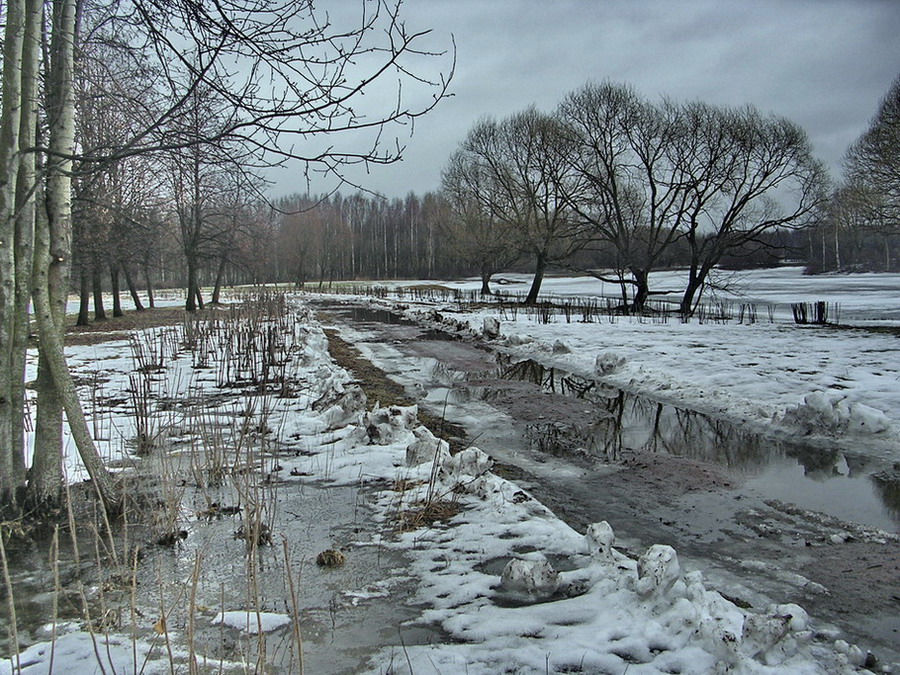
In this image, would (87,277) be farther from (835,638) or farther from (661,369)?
(835,638)

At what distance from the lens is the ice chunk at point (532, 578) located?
320 centimetres

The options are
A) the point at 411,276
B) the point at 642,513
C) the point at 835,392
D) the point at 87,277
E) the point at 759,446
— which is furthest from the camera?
the point at 411,276

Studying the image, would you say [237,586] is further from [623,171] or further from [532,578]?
[623,171]

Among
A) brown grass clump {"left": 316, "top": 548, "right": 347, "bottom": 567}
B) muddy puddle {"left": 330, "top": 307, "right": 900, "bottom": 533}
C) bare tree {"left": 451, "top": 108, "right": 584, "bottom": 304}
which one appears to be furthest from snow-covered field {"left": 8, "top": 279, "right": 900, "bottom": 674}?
bare tree {"left": 451, "top": 108, "right": 584, "bottom": 304}

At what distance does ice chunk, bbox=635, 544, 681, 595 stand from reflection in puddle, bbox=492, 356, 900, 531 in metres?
2.34

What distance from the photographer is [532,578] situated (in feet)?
10.5

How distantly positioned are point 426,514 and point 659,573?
176 cm

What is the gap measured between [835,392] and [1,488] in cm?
907

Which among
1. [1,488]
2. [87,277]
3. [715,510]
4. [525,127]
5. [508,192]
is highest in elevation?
[525,127]

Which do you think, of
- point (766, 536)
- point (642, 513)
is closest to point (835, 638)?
point (766, 536)

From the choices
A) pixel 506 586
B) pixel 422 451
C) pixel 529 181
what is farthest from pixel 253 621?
pixel 529 181

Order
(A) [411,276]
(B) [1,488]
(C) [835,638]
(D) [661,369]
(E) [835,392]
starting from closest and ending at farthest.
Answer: (C) [835,638], (B) [1,488], (E) [835,392], (D) [661,369], (A) [411,276]

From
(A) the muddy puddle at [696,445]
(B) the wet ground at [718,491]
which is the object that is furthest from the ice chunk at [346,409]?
(B) the wet ground at [718,491]

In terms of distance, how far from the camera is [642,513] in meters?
4.64
